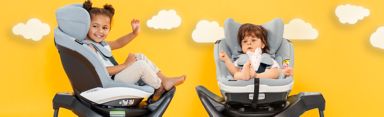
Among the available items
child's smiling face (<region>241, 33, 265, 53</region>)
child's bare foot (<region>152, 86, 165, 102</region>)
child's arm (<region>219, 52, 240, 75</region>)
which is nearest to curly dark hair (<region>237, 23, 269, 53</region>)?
child's smiling face (<region>241, 33, 265, 53</region>)

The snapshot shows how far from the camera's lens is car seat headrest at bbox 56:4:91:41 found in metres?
3.10

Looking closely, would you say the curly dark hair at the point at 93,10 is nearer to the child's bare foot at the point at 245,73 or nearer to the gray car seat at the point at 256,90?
the gray car seat at the point at 256,90

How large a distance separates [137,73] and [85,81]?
265 millimetres

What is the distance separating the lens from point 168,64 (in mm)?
3904

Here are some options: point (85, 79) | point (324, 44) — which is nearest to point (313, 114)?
point (324, 44)

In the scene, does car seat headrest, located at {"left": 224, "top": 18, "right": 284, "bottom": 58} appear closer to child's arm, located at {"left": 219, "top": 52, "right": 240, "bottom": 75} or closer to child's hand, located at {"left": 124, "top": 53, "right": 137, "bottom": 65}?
child's arm, located at {"left": 219, "top": 52, "right": 240, "bottom": 75}

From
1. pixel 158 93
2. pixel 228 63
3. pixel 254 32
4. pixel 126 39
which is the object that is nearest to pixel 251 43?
pixel 254 32

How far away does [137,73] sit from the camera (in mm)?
3188

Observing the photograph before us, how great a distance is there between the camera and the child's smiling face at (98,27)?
330 centimetres

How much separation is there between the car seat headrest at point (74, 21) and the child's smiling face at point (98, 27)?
18cm

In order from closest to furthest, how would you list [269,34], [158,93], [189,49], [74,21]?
[74,21] < [158,93] < [269,34] < [189,49]

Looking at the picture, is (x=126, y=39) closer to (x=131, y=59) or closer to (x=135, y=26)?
(x=135, y=26)

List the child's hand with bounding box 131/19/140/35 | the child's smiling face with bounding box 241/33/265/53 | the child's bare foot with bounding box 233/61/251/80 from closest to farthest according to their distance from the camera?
the child's bare foot with bounding box 233/61/251/80 → the child's smiling face with bounding box 241/33/265/53 → the child's hand with bounding box 131/19/140/35

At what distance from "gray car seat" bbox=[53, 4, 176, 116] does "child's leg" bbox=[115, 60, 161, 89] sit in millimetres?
50
